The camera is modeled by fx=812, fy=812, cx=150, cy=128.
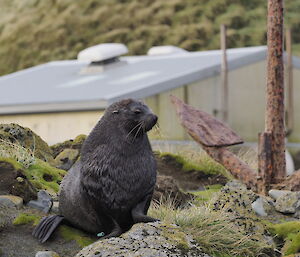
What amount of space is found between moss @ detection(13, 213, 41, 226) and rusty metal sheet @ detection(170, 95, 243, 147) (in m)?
3.86

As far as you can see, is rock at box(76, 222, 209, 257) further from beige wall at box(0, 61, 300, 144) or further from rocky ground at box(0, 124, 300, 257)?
beige wall at box(0, 61, 300, 144)

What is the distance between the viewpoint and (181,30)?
32.1 meters

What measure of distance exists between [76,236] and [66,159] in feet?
11.3

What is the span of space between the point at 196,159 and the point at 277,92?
277cm

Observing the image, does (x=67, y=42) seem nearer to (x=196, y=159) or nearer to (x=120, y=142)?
(x=196, y=159)

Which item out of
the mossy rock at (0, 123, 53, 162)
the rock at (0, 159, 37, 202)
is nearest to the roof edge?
the mossy rock at (0, 123, 53, 162)

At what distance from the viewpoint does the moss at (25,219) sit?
7.52 m

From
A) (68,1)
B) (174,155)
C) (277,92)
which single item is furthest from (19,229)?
(68,1)

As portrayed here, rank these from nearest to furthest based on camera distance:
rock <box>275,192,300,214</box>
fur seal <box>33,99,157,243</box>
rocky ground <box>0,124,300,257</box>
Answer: rocky ground <box>0,124,300,257</box> → fur seal <box>33,99,157,243</box> → rock <box>275,192,300,214</box>

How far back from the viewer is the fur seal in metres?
6.89

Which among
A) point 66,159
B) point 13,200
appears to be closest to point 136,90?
point 66,159

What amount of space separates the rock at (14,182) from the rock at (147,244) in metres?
1.75

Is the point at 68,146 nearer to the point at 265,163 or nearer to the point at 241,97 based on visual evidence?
the point at 265,163

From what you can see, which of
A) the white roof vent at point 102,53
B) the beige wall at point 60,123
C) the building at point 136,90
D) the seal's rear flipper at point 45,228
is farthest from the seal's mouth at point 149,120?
the white roof vent at point 102,53
